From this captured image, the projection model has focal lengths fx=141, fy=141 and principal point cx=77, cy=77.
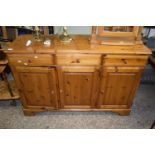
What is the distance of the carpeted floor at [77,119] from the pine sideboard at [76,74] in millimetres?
138

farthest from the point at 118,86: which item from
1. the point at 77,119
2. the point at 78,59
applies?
the point at 77,119

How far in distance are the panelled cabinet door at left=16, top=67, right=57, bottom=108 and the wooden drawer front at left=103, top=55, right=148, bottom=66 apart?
0.54 meters

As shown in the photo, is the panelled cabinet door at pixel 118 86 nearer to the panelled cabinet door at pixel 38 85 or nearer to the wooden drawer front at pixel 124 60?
the wooden drawer front at pixel 124 60

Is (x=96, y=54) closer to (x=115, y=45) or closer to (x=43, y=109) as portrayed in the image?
(x=115, y=45)

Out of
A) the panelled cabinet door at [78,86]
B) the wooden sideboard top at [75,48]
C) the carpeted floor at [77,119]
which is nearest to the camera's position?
the wooden sideboard top at [75,48]

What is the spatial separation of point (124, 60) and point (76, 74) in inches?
18.8

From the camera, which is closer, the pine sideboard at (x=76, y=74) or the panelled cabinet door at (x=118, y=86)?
the pine sideboard at (x=76, y=74)

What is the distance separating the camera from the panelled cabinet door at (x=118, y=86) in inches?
55.1

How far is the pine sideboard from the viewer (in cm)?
130

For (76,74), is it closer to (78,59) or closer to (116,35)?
(78,59)

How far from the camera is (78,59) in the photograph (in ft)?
4.32

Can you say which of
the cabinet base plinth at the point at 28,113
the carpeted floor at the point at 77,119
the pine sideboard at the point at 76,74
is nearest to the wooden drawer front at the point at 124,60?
the pine sideboard at the point at 76,74
